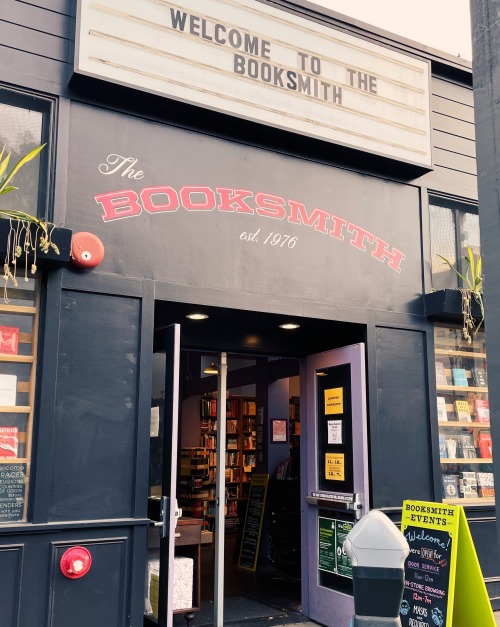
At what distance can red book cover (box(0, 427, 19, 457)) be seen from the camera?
4.84m

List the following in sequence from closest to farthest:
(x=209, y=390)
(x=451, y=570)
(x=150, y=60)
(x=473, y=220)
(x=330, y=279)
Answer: (x=451, y=570)
(x=150, y=60)
(x=330, y=279)
(x=473, y=220)
(x=209, y=390)

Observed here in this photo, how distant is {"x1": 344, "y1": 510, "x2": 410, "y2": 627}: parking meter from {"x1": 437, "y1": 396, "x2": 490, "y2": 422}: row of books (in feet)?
14.8

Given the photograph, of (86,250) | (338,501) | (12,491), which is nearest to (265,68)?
(86,250)

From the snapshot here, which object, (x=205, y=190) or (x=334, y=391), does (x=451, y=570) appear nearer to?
(x=334, y=391)

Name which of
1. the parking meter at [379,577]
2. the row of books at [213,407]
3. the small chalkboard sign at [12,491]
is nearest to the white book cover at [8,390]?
the small chalkboard sign at [12,491]

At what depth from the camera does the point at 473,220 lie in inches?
302

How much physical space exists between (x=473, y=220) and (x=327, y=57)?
101 inches

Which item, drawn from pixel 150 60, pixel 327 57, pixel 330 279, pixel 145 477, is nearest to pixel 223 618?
pixel 145 477

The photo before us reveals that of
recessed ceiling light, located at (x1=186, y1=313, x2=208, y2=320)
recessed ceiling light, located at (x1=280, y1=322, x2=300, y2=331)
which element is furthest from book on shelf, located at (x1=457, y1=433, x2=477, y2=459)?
recessed ceiling light, located at (x1=186, y1=313, x2=208, y2=320)

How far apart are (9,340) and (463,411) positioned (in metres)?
4.69

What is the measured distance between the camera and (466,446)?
706 cm

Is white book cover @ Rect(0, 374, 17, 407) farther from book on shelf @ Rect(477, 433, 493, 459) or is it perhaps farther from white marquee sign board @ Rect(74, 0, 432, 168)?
book on shelf @ Rect(477, 433, 493, 459)

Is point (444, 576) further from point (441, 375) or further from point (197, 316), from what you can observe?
point (197, 316)

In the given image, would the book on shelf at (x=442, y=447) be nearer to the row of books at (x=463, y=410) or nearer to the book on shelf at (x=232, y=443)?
the row of books at (x=463, y=410)
